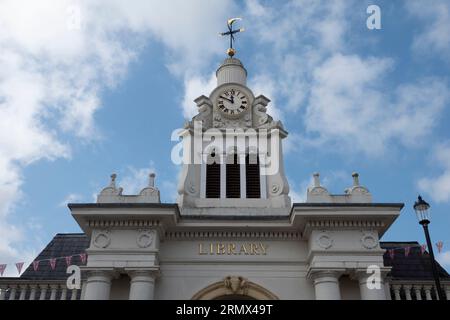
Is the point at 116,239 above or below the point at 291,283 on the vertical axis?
above

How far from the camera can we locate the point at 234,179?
83.2 ft

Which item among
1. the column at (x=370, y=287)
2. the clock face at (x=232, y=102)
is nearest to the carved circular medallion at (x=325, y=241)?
the column at (x=370, y=287)

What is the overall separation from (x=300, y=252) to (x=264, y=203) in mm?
3488

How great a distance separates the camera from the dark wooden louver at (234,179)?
981 inches

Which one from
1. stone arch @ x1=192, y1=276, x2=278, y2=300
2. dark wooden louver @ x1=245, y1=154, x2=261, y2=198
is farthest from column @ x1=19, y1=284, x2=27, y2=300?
dark wooden louver @ x1=245, y1=154, x2=261, y2=198

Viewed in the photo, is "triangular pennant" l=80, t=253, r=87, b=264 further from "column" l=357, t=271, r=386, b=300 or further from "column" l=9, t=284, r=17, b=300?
"column" l=357, t=271, r=386, b=300

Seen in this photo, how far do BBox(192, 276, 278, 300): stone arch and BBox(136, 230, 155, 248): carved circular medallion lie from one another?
306cm

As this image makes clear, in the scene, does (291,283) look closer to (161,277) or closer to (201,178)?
(161,277)

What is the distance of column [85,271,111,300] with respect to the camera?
19859mm

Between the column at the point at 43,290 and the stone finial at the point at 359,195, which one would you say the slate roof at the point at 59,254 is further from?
the stone finial at the point at 359,195

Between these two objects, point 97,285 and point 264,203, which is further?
point 264,203

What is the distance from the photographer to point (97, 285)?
20.1 m
